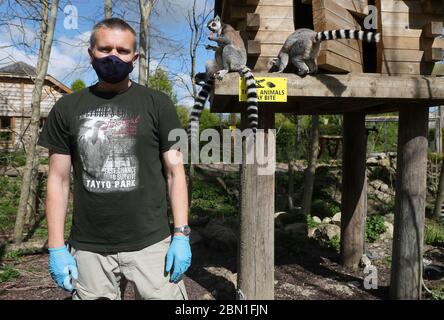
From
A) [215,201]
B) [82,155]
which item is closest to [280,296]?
[82,155]

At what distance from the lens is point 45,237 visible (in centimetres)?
686

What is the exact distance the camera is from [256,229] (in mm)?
3578

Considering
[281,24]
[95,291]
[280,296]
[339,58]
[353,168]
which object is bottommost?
[280,296]

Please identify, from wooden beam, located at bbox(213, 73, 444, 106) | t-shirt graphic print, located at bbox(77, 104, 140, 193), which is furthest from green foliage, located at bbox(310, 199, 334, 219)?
t-shirt graphic print, located at bbox(77, 104, 140, 193)

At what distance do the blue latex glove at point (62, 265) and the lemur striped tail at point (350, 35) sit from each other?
250cm

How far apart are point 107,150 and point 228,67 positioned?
157 cm

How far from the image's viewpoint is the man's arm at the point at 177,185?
2105 millimetres

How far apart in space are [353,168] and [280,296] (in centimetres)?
210

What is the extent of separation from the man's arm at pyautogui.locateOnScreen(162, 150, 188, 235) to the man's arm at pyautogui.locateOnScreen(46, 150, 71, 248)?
547 millimetres

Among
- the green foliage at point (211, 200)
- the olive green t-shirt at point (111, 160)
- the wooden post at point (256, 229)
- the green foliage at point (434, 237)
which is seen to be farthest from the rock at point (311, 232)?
the olive green t-shirt at point (111, 160)

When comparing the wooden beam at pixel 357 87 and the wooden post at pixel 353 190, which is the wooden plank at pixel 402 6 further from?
the wooden post at pixel 353 190

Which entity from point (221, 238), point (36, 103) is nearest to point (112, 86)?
point (221, 238)

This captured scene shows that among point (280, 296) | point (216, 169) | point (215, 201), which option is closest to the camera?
point (280, 296)

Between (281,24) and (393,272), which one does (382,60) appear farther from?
(393,272)
